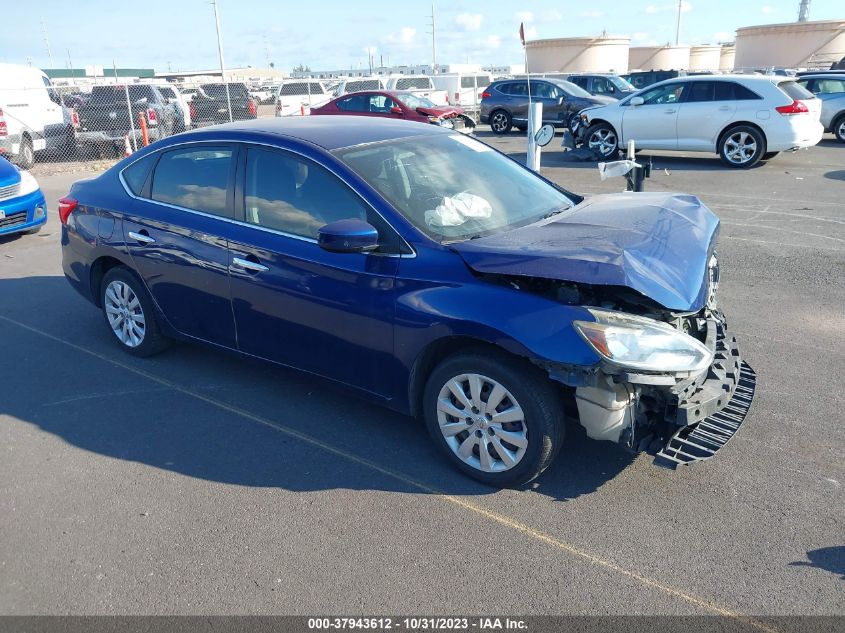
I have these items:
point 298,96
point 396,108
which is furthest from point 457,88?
point 396,108

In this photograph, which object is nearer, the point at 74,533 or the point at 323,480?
the point at 74,533

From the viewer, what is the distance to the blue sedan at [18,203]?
8992 mm

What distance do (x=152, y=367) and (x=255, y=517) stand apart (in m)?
2.22

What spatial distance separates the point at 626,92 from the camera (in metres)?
23.3

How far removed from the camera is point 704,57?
62406mm

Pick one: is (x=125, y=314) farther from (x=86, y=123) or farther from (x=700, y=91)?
(x=86, y=123)

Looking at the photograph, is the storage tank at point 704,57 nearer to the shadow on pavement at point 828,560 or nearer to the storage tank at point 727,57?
the storage tank at point 727,57

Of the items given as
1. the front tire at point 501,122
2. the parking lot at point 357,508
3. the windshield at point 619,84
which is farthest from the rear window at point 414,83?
the parking lot at point 357,508

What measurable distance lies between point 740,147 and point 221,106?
14886 mm

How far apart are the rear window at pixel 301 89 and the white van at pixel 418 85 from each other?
3.01 m

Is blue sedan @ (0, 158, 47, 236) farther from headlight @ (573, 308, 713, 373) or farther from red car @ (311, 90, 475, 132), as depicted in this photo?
red car @ (311, 90, 475, 132)

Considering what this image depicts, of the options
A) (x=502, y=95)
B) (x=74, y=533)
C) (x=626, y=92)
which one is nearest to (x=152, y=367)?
(x=74, y=533)

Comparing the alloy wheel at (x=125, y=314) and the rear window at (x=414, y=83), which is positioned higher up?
the rear window at (x=414, y=83)

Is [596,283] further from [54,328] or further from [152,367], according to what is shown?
[54,328]
